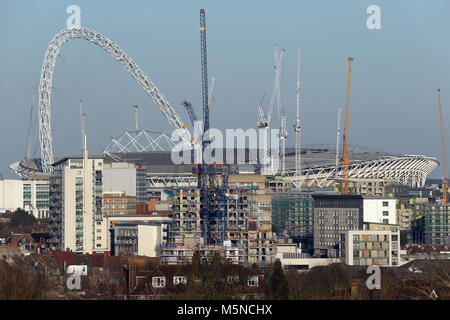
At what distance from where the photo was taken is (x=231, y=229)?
69.1m

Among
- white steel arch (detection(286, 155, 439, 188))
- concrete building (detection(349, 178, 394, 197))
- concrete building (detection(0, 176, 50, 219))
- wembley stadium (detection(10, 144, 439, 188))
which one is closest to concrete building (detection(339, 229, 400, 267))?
wembley stadium (detection(10, 144, 439, 188))

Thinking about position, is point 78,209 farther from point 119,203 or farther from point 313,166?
point 313,166

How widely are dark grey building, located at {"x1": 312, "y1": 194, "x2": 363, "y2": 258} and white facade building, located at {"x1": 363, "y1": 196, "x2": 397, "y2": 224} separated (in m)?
0.38

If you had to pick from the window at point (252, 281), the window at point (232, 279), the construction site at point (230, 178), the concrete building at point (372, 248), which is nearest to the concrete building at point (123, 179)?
the construction site at point (230, 178)

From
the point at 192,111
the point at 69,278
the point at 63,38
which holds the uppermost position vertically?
the point at 63,38

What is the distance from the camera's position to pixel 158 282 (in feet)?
151

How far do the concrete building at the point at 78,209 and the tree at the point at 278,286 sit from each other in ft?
126

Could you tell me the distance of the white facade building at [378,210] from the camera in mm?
86062

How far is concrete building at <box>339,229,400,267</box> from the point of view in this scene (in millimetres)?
67875

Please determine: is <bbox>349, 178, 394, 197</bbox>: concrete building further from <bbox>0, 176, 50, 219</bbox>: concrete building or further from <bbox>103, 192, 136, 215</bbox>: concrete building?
<bbox>103, 192, 136, 215</bbox>: concrete building

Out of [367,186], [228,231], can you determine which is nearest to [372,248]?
[228,231]

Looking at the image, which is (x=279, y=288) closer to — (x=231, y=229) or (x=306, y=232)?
(x=231, y=229)

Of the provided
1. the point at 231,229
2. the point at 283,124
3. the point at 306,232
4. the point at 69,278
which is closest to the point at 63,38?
the point at 283,124
